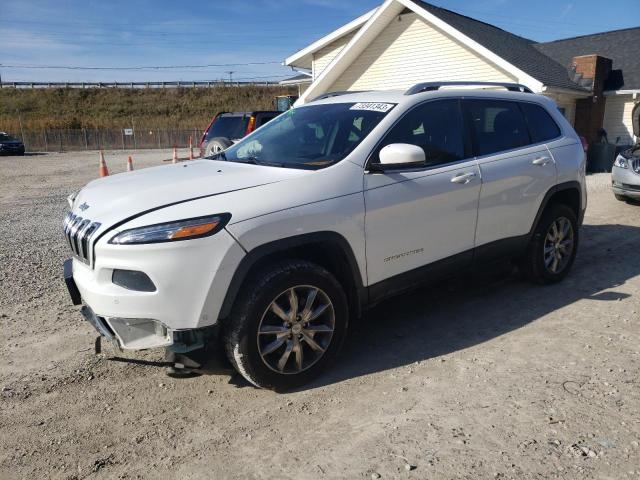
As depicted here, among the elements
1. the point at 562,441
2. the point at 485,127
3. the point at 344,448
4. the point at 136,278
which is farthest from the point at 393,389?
the point at 485,127

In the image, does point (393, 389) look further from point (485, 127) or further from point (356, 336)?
point (485, 127)

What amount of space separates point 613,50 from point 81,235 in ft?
74.0

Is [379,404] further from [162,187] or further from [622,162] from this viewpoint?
[622,162]

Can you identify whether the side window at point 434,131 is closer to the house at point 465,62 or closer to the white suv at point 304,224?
the white suv at point 304,224

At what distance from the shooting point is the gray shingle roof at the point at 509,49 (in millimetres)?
14924

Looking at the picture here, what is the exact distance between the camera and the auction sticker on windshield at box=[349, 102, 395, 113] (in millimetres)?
3777

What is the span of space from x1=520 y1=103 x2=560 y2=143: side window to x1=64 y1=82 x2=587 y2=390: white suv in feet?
0.39

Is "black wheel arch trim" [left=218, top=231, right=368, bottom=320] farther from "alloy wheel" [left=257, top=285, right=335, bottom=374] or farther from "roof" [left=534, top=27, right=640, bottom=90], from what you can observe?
"roof" [left=534, top=27, right=640, bottom=90]

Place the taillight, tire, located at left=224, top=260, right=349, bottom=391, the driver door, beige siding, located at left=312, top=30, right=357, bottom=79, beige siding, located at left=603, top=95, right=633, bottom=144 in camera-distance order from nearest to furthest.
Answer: tire, located at left=224, top=260, right=349, bottom=391
the driver door
the taillight
beige siding, located at left=603, top=95, right=633, bottom=144
beige siding, located at left=312, top=30, right=357, bottom=79

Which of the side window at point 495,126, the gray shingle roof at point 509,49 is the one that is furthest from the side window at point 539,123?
the gray shingle roof at point 509,49

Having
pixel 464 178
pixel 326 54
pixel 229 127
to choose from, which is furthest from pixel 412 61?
pixel 464 178

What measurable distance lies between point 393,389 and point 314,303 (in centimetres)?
74

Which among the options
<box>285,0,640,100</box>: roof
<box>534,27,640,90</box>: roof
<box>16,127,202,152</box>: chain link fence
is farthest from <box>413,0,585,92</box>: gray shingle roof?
<box>16,127,202,152</box>: chain link fence

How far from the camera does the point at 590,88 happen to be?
17.1 meters
